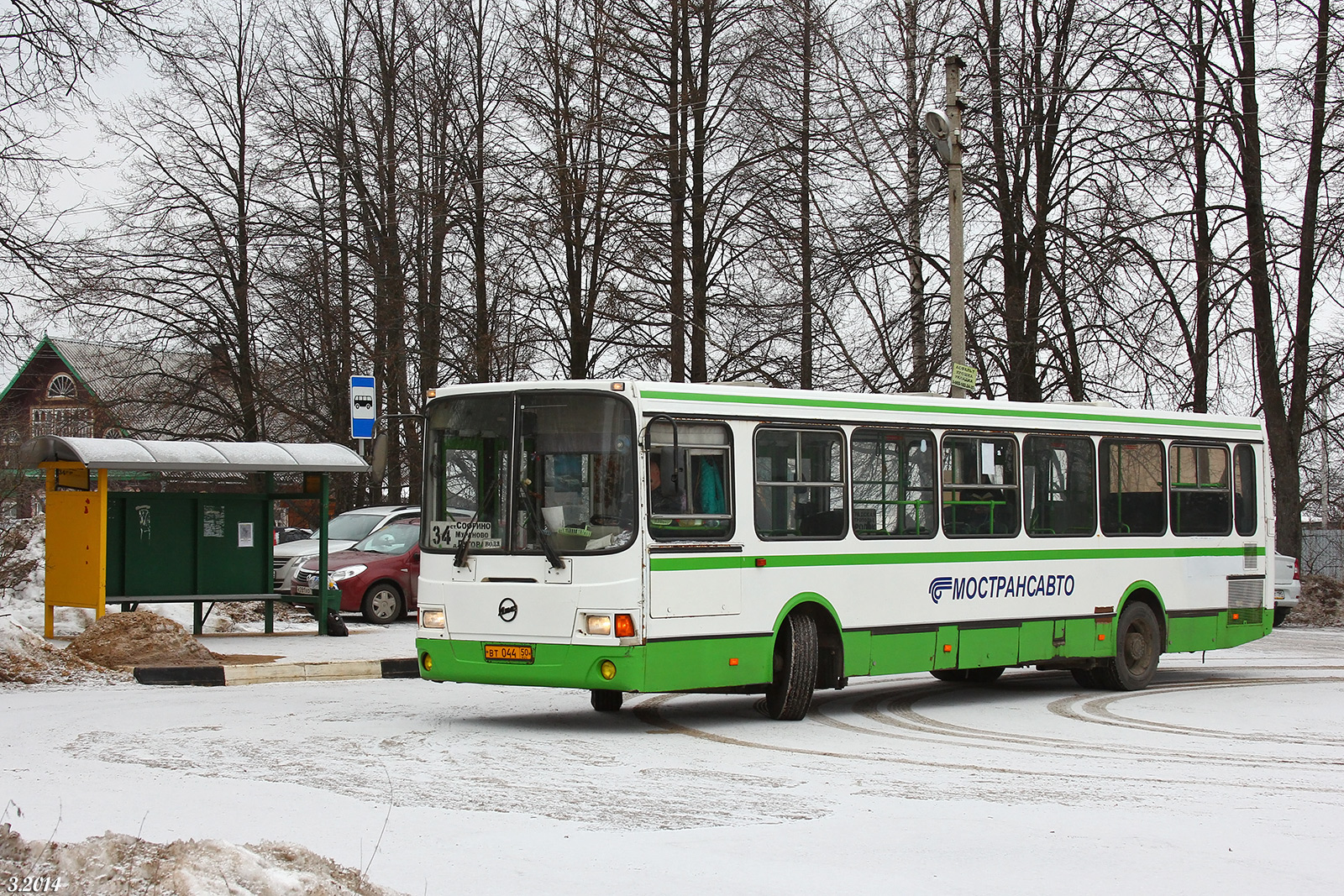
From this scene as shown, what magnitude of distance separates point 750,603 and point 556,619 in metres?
1.69

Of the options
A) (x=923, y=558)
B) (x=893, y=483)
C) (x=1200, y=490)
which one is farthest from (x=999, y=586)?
(x=1200, y=490)

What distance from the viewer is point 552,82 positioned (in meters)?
28.2

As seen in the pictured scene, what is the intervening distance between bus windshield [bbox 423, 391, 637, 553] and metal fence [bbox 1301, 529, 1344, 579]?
2851cm

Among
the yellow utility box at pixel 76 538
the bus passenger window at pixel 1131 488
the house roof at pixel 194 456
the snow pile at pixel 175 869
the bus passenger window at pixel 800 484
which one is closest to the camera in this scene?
the snow pile at pixel 175 869

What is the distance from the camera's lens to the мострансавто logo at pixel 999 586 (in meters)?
14.1

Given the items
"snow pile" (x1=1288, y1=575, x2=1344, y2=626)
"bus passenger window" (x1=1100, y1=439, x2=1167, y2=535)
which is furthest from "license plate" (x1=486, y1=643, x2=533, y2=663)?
"snow pile" (x1=1288, y1=575, x2=1344, y2=626)

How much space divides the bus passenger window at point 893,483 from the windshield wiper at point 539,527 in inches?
119

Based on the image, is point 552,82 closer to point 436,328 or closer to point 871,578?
point 436,328

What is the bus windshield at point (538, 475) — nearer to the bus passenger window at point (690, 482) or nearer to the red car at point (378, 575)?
the bus passenger window at point (690, 482)

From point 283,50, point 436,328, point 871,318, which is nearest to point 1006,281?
point 871,318

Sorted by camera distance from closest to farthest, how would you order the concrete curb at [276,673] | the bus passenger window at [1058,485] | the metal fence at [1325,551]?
the bus passenger window at [1058,485] → the concrete curb at [276,673] → the metal fence at [1325,551]

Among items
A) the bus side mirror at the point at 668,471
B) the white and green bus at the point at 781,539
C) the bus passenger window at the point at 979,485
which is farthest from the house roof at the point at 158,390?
the bus side mirror at the point at 668,471

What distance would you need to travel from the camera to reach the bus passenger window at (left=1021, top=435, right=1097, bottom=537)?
15.1m

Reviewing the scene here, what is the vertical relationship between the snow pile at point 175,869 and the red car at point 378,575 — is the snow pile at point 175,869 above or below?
below
